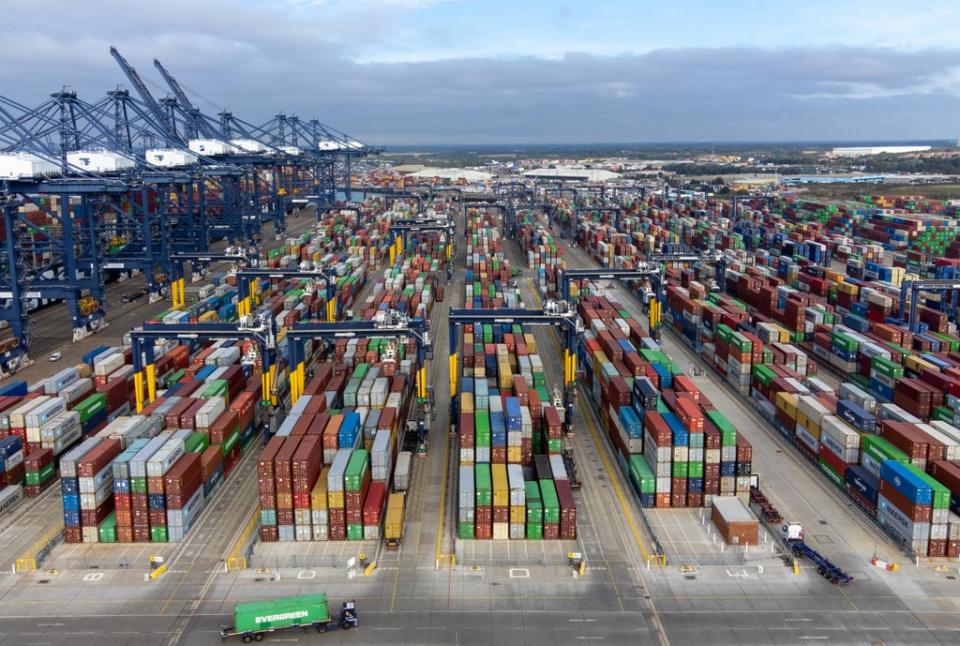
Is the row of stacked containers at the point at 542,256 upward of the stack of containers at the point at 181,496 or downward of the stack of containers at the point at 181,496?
upward

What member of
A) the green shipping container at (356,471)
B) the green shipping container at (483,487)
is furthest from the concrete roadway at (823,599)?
the green shipping container at (356,471)

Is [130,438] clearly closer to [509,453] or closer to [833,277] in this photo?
[509,453]

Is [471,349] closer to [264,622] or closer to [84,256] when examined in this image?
[264,622]

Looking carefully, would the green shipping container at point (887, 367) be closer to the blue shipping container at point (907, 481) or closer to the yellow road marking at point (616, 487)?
the blue shipping container at point (907, 481)

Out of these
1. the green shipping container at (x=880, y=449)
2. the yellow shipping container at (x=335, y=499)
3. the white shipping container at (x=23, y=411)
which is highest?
the white shipping container at (x=23, y=411)

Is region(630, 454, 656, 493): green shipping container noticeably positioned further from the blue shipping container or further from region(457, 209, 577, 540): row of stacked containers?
the blue shipping container

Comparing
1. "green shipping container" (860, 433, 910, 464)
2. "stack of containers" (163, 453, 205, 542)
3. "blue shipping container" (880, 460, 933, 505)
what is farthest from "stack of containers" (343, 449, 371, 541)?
"green shipping container" (860, 433, 910, 464)
